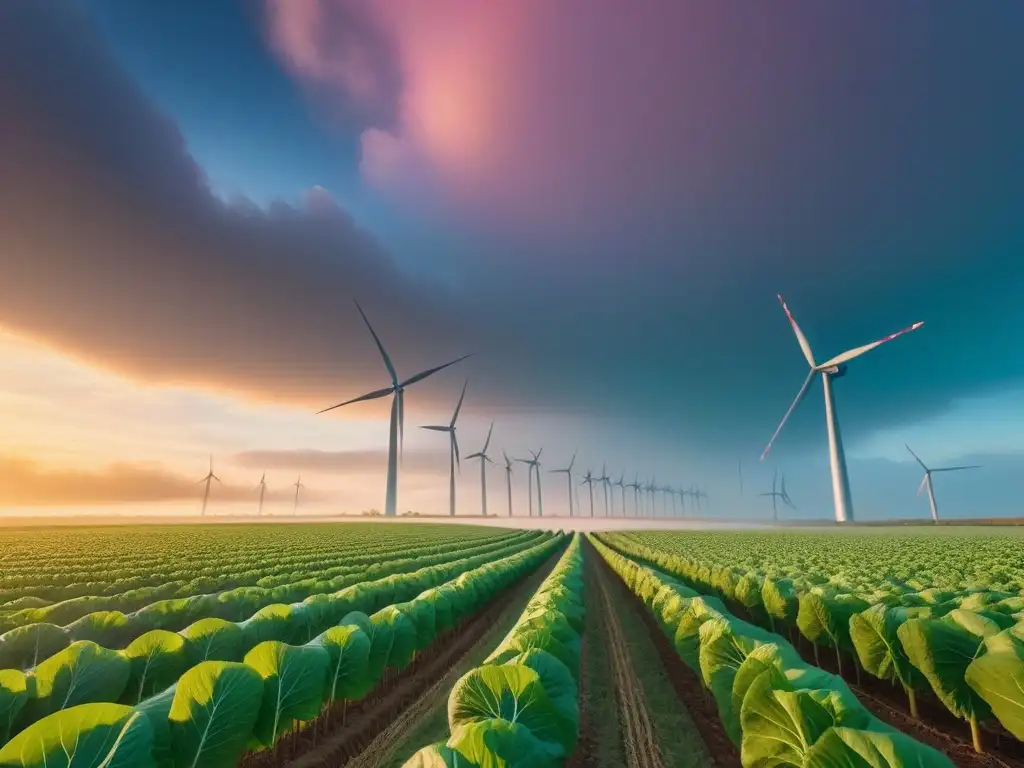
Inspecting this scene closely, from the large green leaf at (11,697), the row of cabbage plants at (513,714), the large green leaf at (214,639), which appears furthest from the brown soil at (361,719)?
the row of cabbage plants at (513,714)

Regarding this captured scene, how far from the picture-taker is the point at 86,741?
476 centimetres

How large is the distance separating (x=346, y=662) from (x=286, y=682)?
1.91 meters

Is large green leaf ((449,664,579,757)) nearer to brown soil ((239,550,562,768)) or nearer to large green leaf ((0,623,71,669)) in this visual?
brown soil ((239,550,562,768))

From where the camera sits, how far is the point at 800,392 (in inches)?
3642

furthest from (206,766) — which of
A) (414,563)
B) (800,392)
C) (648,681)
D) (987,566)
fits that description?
(800,392)

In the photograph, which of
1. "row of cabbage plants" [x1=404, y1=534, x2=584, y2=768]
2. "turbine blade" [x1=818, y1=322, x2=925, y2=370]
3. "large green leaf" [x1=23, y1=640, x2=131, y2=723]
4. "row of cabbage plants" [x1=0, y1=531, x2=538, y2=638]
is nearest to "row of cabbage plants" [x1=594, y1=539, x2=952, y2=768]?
"row of cabbage plants" [x1=404, y1=534, x2=584, y2=768]

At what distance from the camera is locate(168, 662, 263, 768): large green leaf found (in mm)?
5918

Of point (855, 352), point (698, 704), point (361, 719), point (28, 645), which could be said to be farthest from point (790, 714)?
point (855, 352)

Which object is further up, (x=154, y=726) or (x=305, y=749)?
(x=154, y=726)

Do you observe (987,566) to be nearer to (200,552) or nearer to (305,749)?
(305,749)

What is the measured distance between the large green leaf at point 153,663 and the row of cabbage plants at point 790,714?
841 centimetres

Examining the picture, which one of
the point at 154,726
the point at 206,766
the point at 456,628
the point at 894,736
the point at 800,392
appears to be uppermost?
the point at 800,392

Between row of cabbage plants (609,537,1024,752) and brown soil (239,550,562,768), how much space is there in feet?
30.0

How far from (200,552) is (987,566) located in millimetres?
55615
